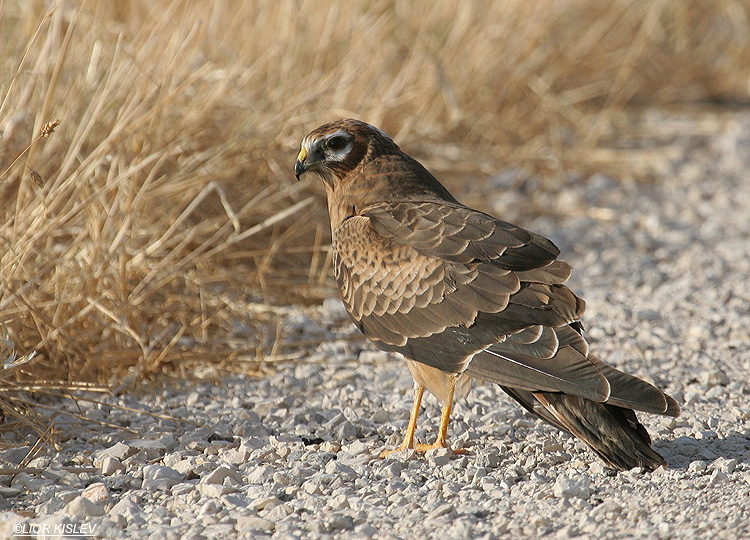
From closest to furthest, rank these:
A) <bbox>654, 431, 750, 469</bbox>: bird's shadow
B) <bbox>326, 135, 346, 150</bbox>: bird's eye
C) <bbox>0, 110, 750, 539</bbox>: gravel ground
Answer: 1. <bbox>0, 110, 750, 539</bbox>: gravel ground
2. <bbox>654, 431, 750, 469</bbox>: bird's shadow
3. <bbox>326, 135, 346, 150</bbox>: bird's eye

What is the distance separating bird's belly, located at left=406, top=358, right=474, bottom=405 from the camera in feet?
12.5

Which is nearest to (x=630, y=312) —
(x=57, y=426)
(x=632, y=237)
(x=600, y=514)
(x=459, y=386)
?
(x=632, y=237)

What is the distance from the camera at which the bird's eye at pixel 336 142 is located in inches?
170

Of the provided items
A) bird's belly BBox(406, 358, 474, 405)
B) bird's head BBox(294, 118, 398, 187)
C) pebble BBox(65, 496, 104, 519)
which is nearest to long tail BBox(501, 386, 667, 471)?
bird's belly BBox(406, 358, 474, 405)

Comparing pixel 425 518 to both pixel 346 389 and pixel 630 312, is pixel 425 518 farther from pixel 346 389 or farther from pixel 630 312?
pixel 630 312

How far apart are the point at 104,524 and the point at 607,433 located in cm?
185

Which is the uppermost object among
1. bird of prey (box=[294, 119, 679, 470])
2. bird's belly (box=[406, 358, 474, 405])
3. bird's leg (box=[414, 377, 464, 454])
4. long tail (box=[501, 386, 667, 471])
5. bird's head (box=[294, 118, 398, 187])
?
bird's head (box=[294, 118, 398, 187])

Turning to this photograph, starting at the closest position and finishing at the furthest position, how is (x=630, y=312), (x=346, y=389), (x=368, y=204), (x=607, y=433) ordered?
1. (x=607, y=433)
2. (x=368, y=204)
3. (x=346, y=389)
4. (x=630, y=312)

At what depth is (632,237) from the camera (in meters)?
6.63

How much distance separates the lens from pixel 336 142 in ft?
14.2

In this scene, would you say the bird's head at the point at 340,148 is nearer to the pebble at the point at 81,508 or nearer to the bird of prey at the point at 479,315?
the bird of prey at the point at 479,315
